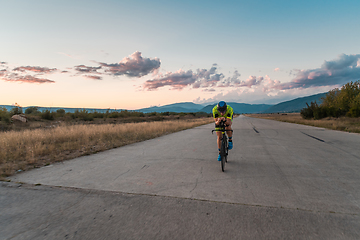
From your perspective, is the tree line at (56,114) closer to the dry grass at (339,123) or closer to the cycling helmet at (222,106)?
the cycling helmet at (222,106)

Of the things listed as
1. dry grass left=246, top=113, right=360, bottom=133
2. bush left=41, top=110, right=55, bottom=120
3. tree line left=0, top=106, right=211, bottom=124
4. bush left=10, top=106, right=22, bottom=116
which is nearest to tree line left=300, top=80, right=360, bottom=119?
dry grass left=246, top=113, right=360, bottom=133

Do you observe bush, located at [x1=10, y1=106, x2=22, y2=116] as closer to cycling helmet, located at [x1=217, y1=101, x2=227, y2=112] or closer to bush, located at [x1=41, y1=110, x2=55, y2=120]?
bush, located at [x1=41, y1=110, x2=55, y2=120]

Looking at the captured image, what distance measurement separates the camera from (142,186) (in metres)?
4.38

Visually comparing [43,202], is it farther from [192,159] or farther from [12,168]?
[192,159]

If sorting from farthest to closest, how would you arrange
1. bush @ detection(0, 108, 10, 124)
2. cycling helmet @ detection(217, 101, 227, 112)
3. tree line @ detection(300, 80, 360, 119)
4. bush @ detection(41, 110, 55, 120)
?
tree line @ detection(300, 80, 360, 119)
bush @ detection(41, 110, 55, 120)
bush @ detection(0, 108, 10, 124)
cycling helmet @ detection(217, 101, 227, 112)

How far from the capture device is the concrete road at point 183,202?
269cm

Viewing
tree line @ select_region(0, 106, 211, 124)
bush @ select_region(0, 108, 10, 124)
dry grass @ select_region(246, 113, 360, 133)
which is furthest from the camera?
tree line @ select_region(0, 106, 211, 124)

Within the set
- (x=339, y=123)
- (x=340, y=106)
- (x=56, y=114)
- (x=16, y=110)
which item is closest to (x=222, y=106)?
(x=339, y=123)

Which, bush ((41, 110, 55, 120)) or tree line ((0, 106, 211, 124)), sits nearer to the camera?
tree line ((0, 106, 211, 124))

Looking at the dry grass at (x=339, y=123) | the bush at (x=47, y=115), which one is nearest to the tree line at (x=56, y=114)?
the bush at (x=47, y=115)

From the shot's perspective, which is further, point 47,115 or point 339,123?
point 47,115

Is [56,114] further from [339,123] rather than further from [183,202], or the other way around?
[339,123]

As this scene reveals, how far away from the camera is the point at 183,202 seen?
11.6ft

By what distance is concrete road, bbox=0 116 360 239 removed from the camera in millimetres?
2688
